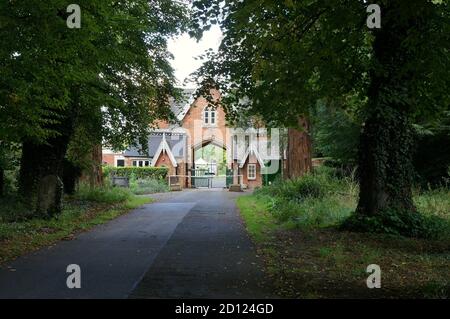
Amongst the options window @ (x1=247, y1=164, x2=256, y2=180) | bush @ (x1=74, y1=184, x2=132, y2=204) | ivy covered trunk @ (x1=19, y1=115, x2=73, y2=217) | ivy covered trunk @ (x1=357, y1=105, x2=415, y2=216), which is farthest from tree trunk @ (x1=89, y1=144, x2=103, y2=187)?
window @ (x1=247, y1=164, x2=256, y2=180)

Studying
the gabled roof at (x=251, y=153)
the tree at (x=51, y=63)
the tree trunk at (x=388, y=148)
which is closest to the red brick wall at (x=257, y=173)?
the gabled roof at (x=251, y=153)

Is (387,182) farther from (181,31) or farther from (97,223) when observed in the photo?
(181,31)

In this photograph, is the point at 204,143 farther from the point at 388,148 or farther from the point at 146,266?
the point at 146,266

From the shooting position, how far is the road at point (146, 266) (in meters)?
7.27

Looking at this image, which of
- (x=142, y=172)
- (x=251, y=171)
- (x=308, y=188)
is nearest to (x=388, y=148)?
(x=308, y=188)

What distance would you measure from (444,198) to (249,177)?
1502 inches

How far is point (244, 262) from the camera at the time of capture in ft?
31.6

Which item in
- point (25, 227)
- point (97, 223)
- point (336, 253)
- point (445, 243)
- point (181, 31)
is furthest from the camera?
point (181, 31)

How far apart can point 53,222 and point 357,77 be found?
9.46 meters

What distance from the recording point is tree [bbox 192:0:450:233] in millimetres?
11195

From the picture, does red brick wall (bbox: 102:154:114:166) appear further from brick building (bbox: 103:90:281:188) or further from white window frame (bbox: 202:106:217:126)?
white window frame (bbox: 202:106:217:126)

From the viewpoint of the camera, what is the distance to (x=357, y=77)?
13.3m

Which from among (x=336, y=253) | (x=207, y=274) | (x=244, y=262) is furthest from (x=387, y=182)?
(x=207, y=274)

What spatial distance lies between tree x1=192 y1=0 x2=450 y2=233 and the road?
364cm
